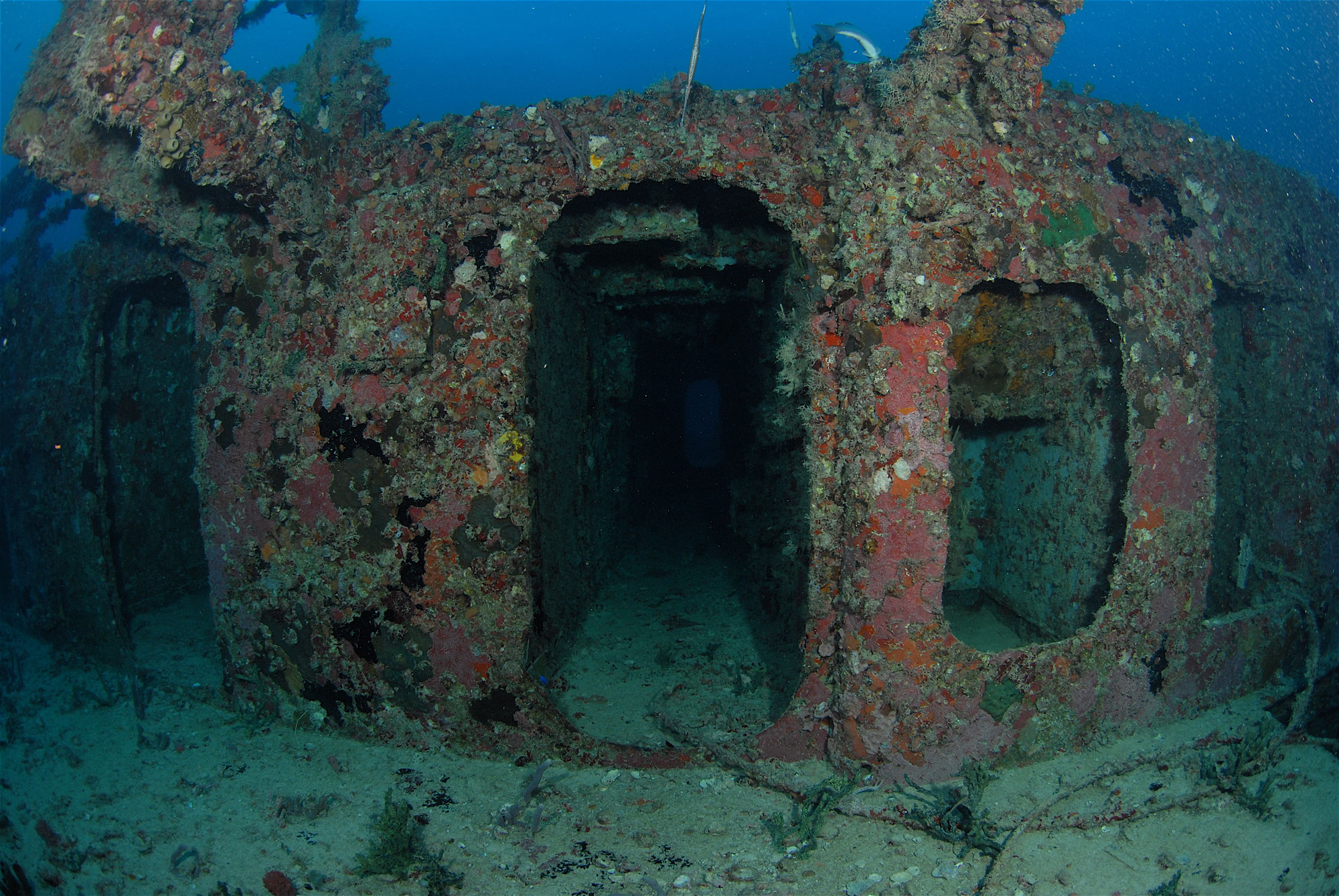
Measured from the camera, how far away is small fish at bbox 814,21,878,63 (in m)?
3.26

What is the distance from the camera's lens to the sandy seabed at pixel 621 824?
101 inches

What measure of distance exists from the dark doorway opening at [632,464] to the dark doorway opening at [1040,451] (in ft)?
4.14

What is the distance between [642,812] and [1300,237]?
5650mm

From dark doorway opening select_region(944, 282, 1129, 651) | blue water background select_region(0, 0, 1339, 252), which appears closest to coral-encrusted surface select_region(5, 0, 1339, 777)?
dark doorway opening select_region(944, 282, 1129, 651)

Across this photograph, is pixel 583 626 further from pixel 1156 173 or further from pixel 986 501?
pixel 1156 173

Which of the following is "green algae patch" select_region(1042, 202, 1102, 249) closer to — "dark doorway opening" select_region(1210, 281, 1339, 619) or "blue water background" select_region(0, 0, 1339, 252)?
"dark doorway opening" select_region(1210, 281, 1339, 619)

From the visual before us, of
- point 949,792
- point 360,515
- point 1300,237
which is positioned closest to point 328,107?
point 360,515

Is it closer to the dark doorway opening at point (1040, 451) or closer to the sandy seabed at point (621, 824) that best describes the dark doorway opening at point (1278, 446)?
the sandy seabed at point (621, 824)

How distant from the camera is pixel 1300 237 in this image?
4.17 m

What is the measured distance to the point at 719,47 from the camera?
9519 centimetres

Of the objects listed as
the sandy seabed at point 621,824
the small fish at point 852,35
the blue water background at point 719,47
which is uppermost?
the blue water background at point 719,47

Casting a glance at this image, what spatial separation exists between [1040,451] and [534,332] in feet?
11.4

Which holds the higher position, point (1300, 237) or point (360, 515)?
point (1300, 237)

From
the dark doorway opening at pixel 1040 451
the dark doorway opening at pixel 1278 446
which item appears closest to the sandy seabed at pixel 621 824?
the dark doorway opening at pixel 1040 451
